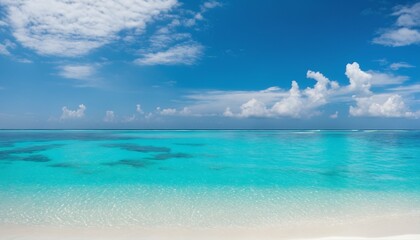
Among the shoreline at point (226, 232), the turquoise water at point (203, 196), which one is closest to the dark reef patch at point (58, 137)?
the turquoise water at point (203, 196)

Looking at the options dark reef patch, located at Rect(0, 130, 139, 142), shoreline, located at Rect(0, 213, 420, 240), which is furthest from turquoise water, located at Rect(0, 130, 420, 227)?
dark reef patch, located at Rect(0, 130, 139, 142)

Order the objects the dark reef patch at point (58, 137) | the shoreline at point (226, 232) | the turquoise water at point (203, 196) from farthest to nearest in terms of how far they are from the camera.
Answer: the dark reef patch at point (58, 137), the turquoise water at point (203, 196), the shoreline at point (226, 232)

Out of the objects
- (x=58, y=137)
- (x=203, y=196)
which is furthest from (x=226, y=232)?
(x=58, y=137)

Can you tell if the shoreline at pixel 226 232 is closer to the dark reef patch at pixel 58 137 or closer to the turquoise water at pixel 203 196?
the turquoise water at pixel 203 196

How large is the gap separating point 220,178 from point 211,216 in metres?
5.40

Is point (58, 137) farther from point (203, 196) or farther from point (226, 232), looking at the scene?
point (226, 232)

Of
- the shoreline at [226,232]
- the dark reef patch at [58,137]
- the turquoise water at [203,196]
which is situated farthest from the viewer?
the dark reef patch at [58,137]

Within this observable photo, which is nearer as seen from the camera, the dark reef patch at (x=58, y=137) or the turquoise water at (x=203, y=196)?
the turquoise water at (x=203, y=196)

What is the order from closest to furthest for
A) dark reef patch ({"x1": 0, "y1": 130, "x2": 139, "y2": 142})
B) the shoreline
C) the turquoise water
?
A: the shoreline < the turquoise water < dark reef patch ({"x1": 0, "y1": 130, "x2": 139, "y2": 142})

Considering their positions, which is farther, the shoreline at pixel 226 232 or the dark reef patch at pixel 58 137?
the dark reef patch at pixel 58 137

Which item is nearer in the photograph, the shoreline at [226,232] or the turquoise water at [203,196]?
the shoreline at [226,232]

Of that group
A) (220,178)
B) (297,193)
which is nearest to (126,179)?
(220,178)

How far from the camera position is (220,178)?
1285 cm

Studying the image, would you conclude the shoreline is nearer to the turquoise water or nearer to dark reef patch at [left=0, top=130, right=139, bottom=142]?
the turquoise water
